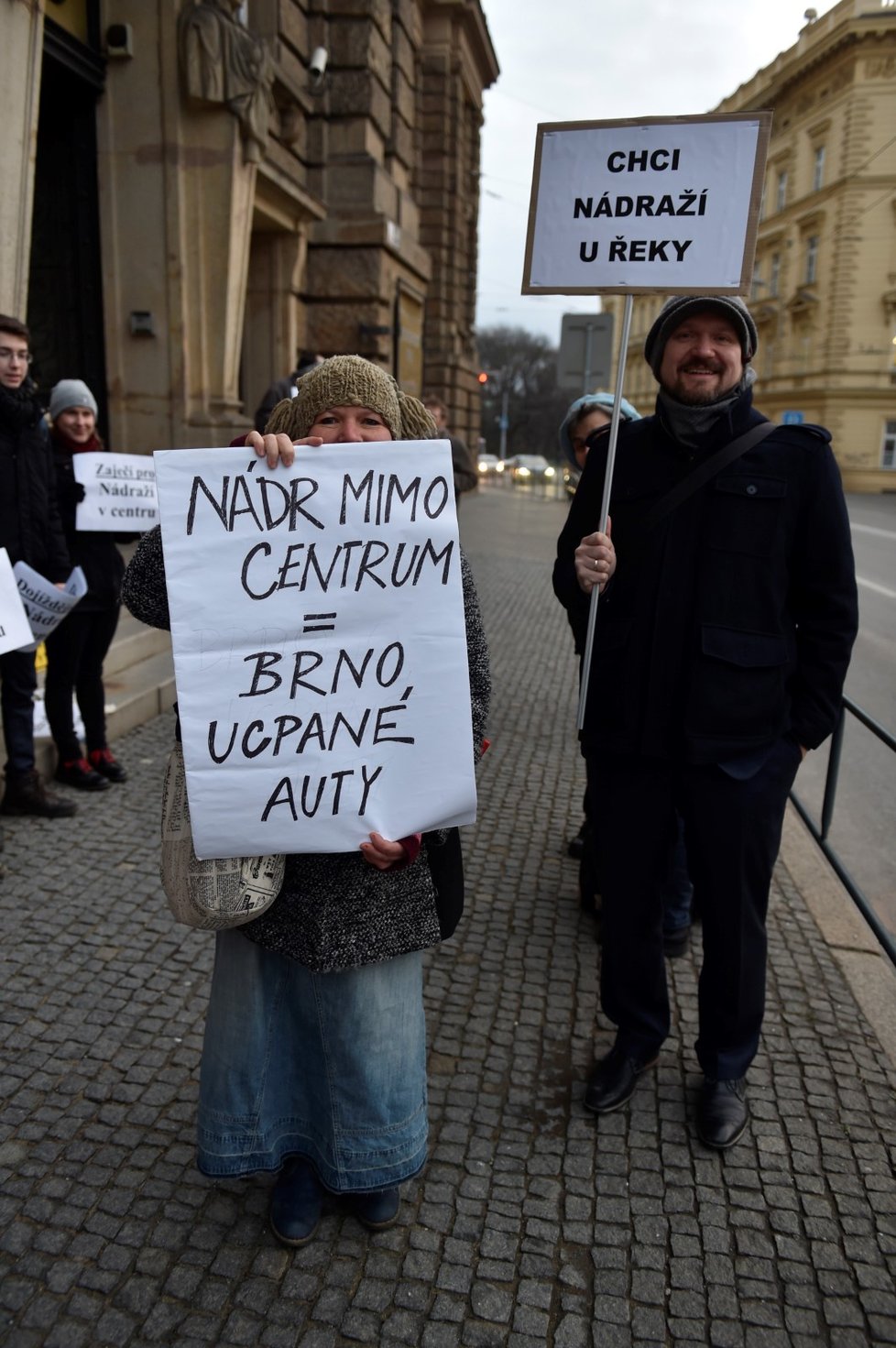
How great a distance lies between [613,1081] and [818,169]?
58.4m

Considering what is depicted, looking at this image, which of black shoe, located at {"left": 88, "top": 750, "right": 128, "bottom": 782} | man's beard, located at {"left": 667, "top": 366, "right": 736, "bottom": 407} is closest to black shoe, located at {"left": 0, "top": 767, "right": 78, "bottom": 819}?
black shoe, located at {"left": 88, "top": 750, "right": 128, "bottom": 782}

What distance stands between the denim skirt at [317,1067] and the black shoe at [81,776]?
2767 millimetres

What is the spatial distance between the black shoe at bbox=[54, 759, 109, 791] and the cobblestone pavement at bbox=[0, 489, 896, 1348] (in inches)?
35.9

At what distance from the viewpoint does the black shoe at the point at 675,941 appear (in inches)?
135

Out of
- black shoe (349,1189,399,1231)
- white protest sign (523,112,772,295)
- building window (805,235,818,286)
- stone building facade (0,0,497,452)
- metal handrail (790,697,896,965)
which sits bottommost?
black shoe (349,1189,399,1231)

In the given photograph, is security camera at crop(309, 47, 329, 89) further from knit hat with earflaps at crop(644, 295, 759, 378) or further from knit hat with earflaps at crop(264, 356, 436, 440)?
knit hat with earflaps at crop(264, 356, 436, 440)

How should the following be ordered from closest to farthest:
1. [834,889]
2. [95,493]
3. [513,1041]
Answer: [513,1041], [834,889], [95,493]

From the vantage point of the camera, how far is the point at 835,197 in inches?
1877

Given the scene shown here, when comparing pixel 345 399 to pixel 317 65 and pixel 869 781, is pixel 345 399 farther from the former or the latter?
pixel 317 65

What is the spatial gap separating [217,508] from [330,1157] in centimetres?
140

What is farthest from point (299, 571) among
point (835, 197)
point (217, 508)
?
point (835, 197)

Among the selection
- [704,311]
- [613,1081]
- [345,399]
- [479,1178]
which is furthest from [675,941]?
[345,399]

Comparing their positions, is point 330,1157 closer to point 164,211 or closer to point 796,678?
point 796,678

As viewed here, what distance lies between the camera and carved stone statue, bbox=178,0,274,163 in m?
7.95
